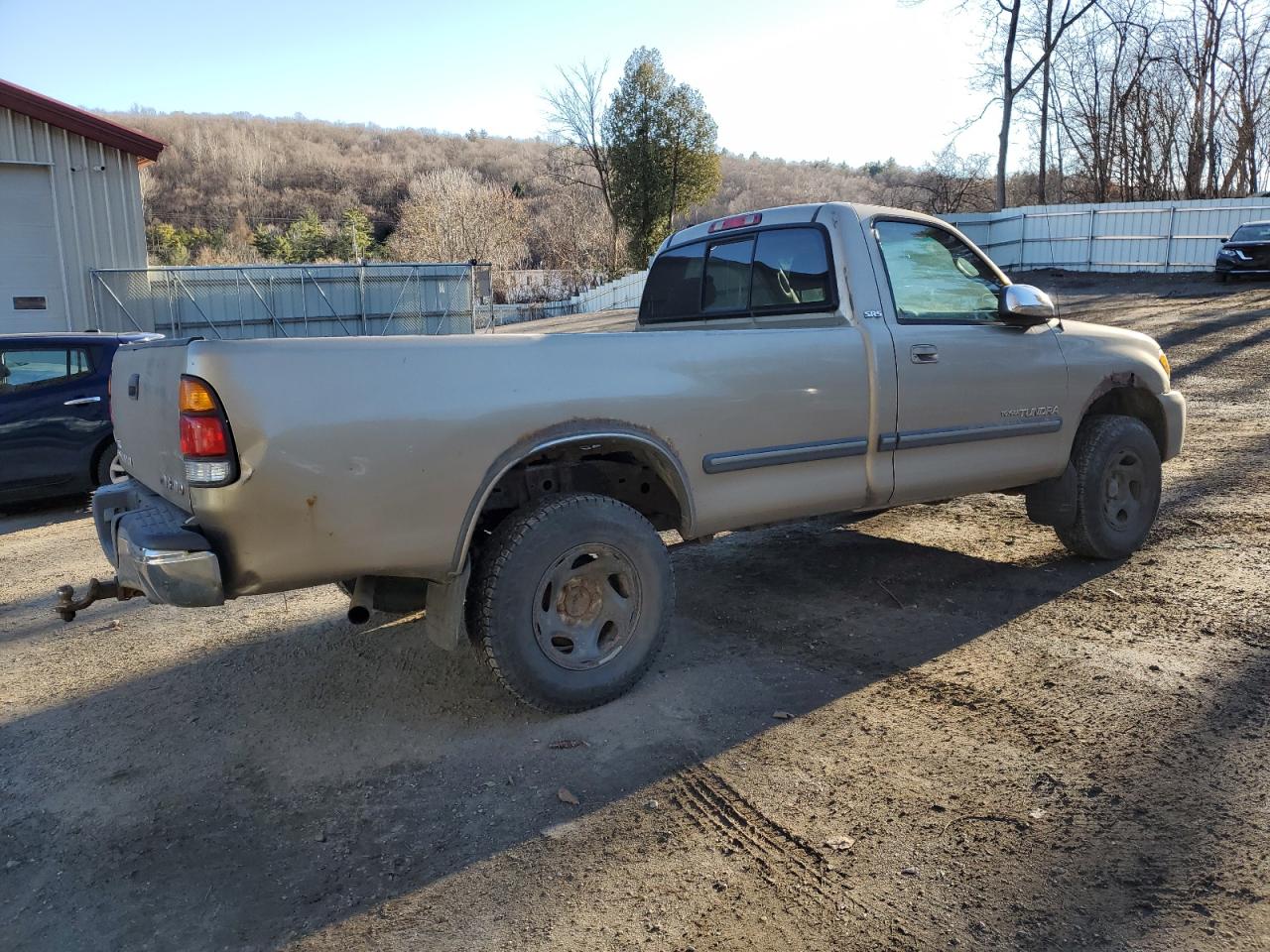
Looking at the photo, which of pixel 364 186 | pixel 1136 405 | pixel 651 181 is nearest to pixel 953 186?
pixel 651 181

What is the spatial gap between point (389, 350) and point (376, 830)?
1.58 m

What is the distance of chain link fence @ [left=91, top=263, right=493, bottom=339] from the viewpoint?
18844 millimetres

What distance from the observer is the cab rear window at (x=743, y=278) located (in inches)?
184

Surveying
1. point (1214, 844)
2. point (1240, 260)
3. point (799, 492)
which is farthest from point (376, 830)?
point (1240, 260)

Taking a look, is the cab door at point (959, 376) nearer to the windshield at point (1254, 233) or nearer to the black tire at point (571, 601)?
the black tire at point (571, 601)

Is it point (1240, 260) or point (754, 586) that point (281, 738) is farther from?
point (1240, 260)

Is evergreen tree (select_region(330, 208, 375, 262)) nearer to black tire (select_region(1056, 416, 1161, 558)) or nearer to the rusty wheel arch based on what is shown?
the rusty wheel arch

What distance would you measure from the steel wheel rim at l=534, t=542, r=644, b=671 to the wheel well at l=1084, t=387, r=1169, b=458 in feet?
11.2

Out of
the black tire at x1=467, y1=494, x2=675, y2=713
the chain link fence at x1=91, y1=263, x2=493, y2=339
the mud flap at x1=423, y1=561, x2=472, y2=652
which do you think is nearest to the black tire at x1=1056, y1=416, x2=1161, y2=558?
the black tire at x1=467, y1=494, x2=675, y2=713

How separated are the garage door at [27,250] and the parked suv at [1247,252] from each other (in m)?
23.7

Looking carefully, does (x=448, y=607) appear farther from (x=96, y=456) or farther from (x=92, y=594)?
(x=96, y=456)

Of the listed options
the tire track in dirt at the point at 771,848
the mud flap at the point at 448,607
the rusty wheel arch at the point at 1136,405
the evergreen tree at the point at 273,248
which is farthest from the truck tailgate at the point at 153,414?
the evergreen tree at the point at 273,248

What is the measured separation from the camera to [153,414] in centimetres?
346

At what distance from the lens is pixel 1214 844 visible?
277cm
